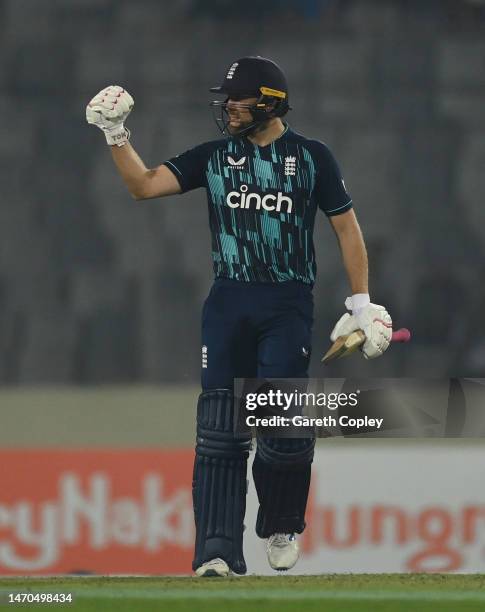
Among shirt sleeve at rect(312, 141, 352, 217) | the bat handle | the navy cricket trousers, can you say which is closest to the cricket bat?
the bat handle

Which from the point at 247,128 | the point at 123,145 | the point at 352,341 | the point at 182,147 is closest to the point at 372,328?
the point at 352,341

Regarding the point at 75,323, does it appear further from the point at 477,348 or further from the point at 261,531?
the point at 261,531

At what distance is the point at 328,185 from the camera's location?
5.09 m

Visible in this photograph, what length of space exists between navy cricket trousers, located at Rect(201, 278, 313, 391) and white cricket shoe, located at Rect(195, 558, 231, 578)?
562mm

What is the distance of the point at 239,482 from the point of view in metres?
5.09

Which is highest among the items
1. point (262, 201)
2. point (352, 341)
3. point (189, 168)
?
point (189, 168)

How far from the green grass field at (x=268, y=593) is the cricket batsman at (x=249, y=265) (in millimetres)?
277

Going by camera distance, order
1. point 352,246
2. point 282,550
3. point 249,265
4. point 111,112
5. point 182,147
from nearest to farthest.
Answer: point 111,112, point 249,265, point 352,246, point 282,550, point 182,147

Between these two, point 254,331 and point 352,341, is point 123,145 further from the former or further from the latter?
point 352,341

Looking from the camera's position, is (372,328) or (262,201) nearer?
(262,201)

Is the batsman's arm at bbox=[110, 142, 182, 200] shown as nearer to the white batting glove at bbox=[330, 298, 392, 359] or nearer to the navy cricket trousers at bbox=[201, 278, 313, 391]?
the navy cricket trousers at bbox=[201, 278, 313, 391]

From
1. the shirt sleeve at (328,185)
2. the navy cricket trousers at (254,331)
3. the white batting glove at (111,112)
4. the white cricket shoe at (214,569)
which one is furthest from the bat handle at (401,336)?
the white batting glove at (111,112)

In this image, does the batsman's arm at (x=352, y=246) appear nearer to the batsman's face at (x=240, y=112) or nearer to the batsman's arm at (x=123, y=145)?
the batsman's face at (x=240, y=112)

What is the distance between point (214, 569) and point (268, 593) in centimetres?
46
